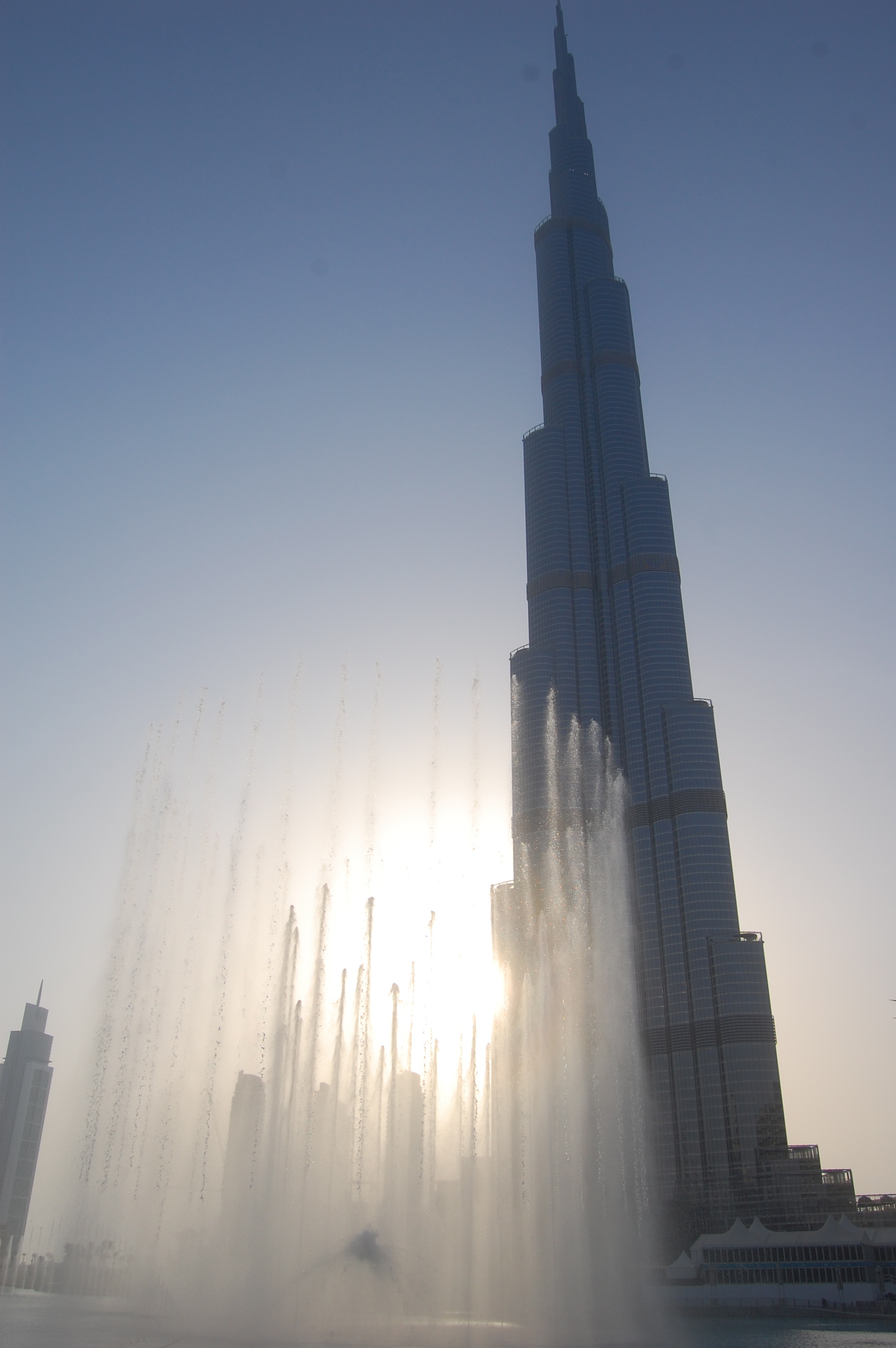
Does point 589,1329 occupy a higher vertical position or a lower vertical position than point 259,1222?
lower

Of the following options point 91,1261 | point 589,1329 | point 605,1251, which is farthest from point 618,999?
point 589,1329

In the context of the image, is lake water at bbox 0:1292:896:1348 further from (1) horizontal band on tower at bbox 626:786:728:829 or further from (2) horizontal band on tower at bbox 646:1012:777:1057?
(1) horizontal band on tower at bbox 626:786:728:829

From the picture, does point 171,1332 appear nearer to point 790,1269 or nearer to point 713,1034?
point 790,1269

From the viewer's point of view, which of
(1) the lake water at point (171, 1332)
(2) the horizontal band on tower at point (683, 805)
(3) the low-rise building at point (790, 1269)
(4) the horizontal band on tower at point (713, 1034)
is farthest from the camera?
(2) the horizontal band on tower at point (683, 805)

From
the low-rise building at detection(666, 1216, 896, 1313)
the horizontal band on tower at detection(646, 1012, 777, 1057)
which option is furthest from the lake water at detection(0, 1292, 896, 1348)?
the horizontal band on tower at detection(646, 1012, 777, 1057)

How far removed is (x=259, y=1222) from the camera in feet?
220

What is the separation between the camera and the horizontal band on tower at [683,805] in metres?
190

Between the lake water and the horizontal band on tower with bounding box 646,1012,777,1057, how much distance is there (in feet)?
210

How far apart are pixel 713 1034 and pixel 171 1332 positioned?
5423 inches

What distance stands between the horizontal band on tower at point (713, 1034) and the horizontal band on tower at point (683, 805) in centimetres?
3654

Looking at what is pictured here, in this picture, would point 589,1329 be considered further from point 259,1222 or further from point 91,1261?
point 91,1261

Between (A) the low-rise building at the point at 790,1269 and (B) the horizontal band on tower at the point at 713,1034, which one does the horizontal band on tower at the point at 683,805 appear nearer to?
(B) the horizontal band on tower at the point at 713,1034

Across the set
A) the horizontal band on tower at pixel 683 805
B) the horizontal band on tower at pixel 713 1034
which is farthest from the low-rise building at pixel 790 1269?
the horizontal band on tower at pixel 683 805

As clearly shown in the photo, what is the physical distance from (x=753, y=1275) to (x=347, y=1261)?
8148 centimetres
